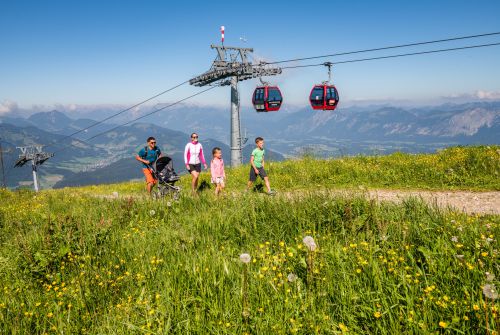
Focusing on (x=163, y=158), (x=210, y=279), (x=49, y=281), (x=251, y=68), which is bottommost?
(x=49, y=281)

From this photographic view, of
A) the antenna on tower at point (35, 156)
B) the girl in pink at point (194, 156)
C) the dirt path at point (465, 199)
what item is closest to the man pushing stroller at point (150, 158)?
the girl in pink at point (194, 156)

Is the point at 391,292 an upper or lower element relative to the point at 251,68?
lower

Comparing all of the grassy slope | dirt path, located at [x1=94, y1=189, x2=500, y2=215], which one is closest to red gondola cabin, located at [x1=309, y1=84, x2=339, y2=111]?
dirt path, located at [x1=94, y1=189, x2=500, y2=215]

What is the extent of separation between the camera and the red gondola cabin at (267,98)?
82.1ft

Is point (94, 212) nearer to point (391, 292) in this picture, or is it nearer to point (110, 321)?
point (110, 321)

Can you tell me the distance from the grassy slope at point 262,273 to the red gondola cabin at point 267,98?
19.0 metres

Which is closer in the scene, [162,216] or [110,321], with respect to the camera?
[110,321]

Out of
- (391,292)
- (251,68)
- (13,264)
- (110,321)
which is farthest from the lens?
(251,68)

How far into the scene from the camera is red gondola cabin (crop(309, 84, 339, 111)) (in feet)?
71.0

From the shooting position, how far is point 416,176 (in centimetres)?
1305

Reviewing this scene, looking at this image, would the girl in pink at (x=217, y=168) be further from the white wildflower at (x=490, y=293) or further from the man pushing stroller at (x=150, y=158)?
the white wildflower at (x=490, y=293)

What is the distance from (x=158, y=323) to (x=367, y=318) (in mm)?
2090

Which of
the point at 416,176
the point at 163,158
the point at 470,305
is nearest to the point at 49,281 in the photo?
the point at 470,305

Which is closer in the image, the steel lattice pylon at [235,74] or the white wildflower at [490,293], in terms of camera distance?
the white wildflower at [490,293]
